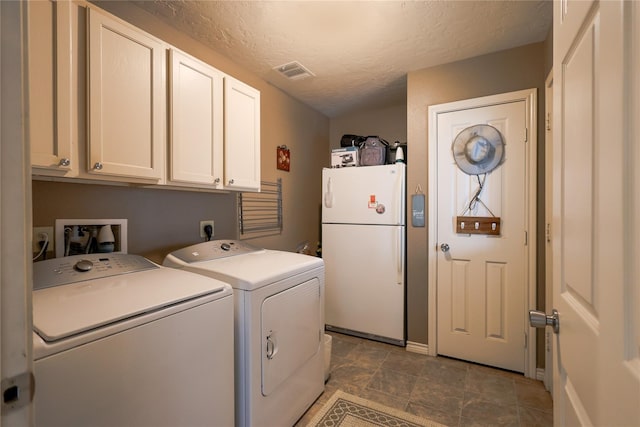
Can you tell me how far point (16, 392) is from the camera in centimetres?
38

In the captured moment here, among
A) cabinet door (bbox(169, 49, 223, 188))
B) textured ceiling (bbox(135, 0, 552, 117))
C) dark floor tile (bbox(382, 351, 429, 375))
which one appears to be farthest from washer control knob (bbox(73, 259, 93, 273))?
dark floor tile (bbox(382, 351, 429, 375))

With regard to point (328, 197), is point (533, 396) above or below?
below

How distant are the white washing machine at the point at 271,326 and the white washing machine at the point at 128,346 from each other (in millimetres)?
101

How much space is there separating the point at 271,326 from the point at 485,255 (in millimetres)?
1796

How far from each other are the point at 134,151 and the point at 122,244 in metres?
0.59

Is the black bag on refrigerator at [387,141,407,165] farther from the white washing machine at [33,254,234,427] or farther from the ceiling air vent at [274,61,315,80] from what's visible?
the white washing machine at [33,254,234,427]

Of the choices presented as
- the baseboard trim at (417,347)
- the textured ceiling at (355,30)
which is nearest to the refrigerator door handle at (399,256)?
the baseboard trim at (417,347)

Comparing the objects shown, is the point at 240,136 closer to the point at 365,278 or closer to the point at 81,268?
the point at 81,268

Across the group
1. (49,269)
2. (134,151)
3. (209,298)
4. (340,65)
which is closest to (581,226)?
(209,298)

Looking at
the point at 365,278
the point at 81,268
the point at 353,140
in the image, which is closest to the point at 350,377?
the point at 365,278

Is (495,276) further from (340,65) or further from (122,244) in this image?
(122,244)

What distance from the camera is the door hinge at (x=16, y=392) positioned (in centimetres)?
37

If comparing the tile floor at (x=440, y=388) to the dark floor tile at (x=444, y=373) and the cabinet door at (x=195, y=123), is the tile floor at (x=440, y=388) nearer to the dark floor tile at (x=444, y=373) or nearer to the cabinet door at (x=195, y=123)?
the dark floor tile at (x=444, y=373)

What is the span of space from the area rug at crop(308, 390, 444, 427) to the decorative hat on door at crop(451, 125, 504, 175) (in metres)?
1.80
